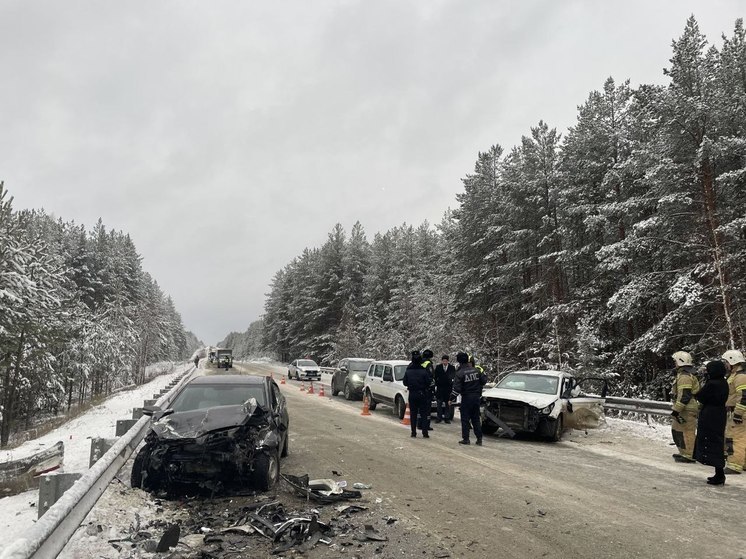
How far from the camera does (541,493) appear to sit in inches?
259

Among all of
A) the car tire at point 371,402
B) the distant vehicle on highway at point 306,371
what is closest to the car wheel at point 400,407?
the car tire at point 371,402

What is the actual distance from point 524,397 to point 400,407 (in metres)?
4.94

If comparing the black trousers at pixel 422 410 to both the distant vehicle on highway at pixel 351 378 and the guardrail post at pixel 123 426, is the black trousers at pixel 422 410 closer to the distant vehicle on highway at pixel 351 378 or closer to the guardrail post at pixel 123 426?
the guardrail post at pixel 123 426

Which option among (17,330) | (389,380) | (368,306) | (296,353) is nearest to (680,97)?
(389,380)

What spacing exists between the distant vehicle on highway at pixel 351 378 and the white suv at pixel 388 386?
3.21 metres

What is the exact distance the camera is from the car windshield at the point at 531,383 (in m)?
12.3

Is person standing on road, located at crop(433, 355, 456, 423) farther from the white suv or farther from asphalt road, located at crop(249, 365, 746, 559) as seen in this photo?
asphalt road, located at crop(249, 365, 746, 559)

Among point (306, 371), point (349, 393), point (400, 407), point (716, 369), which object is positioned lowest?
point (306, 371)

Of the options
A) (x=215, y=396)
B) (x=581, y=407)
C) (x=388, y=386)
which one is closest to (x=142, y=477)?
(x=215, y=396)

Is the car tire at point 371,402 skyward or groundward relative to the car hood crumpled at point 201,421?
groundward

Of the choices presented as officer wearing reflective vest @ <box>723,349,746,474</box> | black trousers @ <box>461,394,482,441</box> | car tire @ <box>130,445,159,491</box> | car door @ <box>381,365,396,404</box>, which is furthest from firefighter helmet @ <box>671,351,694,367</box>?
car tire @ <box>130,445,159,491</box>

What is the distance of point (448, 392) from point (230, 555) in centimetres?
1156

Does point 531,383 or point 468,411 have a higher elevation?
point 531,383

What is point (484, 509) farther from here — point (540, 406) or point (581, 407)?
point (581, 407)
